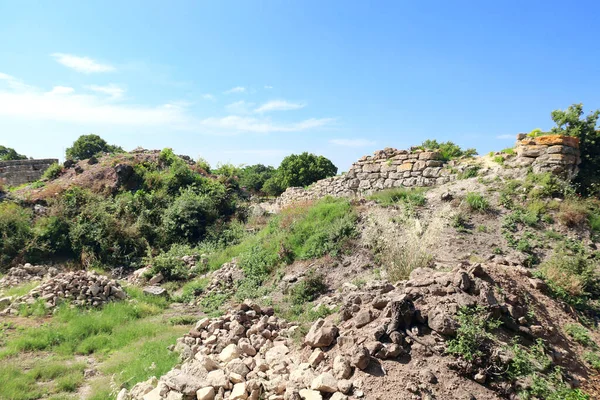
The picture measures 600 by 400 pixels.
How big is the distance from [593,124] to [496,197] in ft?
12.9

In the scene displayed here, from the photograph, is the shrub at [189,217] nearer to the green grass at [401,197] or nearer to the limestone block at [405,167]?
the green grass at [401,197]

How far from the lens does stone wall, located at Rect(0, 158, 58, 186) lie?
63.6 feet

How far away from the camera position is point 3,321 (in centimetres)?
750

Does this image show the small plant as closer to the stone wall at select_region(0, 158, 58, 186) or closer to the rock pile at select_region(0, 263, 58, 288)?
the rock pile at select_region(0, 263, 58, 288)

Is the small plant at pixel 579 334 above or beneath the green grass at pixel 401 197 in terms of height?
beneath

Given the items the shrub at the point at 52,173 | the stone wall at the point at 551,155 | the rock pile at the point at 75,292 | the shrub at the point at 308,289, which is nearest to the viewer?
the shrub at the point at 308,289

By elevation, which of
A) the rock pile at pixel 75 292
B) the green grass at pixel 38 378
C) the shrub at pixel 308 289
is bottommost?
the green grass at pixel 38 378

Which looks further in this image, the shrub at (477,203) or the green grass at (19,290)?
the green grass at (19,290)

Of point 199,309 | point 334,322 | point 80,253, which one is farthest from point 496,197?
point 80,253

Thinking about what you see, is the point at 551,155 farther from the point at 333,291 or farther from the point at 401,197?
the point at 333,291

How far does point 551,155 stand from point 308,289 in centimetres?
689

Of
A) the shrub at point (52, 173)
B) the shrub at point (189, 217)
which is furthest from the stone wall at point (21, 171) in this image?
the shrub at point (189, 217)

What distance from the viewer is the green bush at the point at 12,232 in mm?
11766

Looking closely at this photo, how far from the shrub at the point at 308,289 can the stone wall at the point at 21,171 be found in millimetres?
19380
